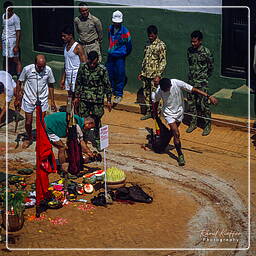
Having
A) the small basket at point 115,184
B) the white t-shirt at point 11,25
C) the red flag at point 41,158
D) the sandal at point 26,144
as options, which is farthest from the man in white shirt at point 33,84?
the white t-shirt at point 11,25

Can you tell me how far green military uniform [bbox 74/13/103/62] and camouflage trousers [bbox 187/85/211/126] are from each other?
270cm

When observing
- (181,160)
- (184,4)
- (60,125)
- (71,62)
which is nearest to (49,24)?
(71,62)

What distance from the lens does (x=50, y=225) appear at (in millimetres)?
13070

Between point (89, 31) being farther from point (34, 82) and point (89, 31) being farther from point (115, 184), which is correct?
point (115, 184)

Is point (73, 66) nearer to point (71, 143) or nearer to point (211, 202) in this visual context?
point (71, 143)

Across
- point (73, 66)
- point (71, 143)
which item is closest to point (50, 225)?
point (71, 143)

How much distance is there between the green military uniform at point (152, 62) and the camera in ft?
57.9

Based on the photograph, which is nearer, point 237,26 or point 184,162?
point 184,162

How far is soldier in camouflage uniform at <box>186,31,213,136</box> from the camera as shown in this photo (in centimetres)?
1694

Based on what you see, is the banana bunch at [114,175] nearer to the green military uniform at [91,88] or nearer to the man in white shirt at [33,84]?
the green military uniform at [91,88]

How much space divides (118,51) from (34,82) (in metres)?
3.15

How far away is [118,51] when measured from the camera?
18.8 m

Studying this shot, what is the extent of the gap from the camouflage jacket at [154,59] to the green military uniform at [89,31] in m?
1.42

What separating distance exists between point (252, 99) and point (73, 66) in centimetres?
397
